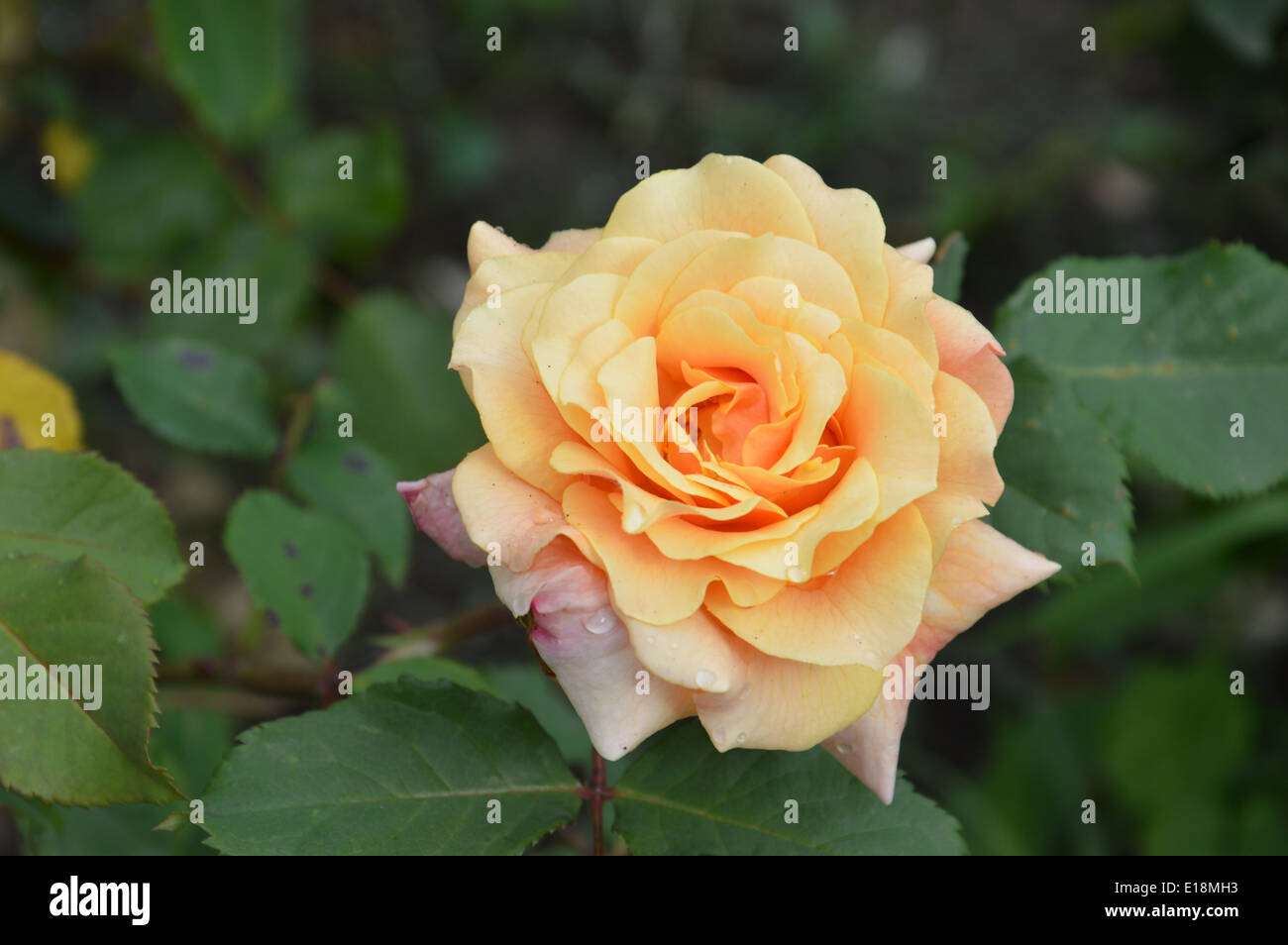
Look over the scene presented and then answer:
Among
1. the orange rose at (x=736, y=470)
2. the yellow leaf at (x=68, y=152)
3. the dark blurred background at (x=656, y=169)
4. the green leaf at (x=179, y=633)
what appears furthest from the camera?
the yellow leaf at (x=68, y=152)

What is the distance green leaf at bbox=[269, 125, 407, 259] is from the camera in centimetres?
295

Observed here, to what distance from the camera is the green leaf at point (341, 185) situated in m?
2.95

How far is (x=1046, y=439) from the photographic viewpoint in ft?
4.37

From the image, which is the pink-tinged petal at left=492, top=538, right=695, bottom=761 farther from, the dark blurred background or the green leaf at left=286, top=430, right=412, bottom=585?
the dark blurred background

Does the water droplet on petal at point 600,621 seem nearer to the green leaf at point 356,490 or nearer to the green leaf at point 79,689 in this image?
the green leaf at point 79,689

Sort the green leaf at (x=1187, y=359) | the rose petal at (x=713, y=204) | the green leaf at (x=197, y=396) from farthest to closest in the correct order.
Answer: the green leaf at (x=197, y=396), the green leaf at (x=1187, y=359), the rose petal at (x=713, y=204)

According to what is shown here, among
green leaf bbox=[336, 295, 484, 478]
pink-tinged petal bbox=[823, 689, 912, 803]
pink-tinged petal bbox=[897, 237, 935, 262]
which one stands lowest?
pink-tinged petal bbox=[823, 689, 912, 803]

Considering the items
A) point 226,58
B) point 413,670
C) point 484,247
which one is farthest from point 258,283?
A: point 484,247

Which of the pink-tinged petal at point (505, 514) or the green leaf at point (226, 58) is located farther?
the green leaf at point (226, 58)

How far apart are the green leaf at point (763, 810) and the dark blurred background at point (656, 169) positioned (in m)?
0.83

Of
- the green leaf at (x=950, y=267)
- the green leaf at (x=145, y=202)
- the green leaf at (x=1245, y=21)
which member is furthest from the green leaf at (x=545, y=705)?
the green leaf at (x=1245, y=21)

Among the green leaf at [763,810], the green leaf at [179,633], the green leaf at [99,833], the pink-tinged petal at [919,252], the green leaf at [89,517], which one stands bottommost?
the green leaf at [99,833]

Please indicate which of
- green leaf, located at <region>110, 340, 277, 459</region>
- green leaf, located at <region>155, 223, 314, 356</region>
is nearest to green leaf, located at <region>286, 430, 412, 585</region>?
green leaf, located at <region>110, 340, 277, 459</region>

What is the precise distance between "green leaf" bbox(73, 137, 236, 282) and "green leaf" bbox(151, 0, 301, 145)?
0.27 m
